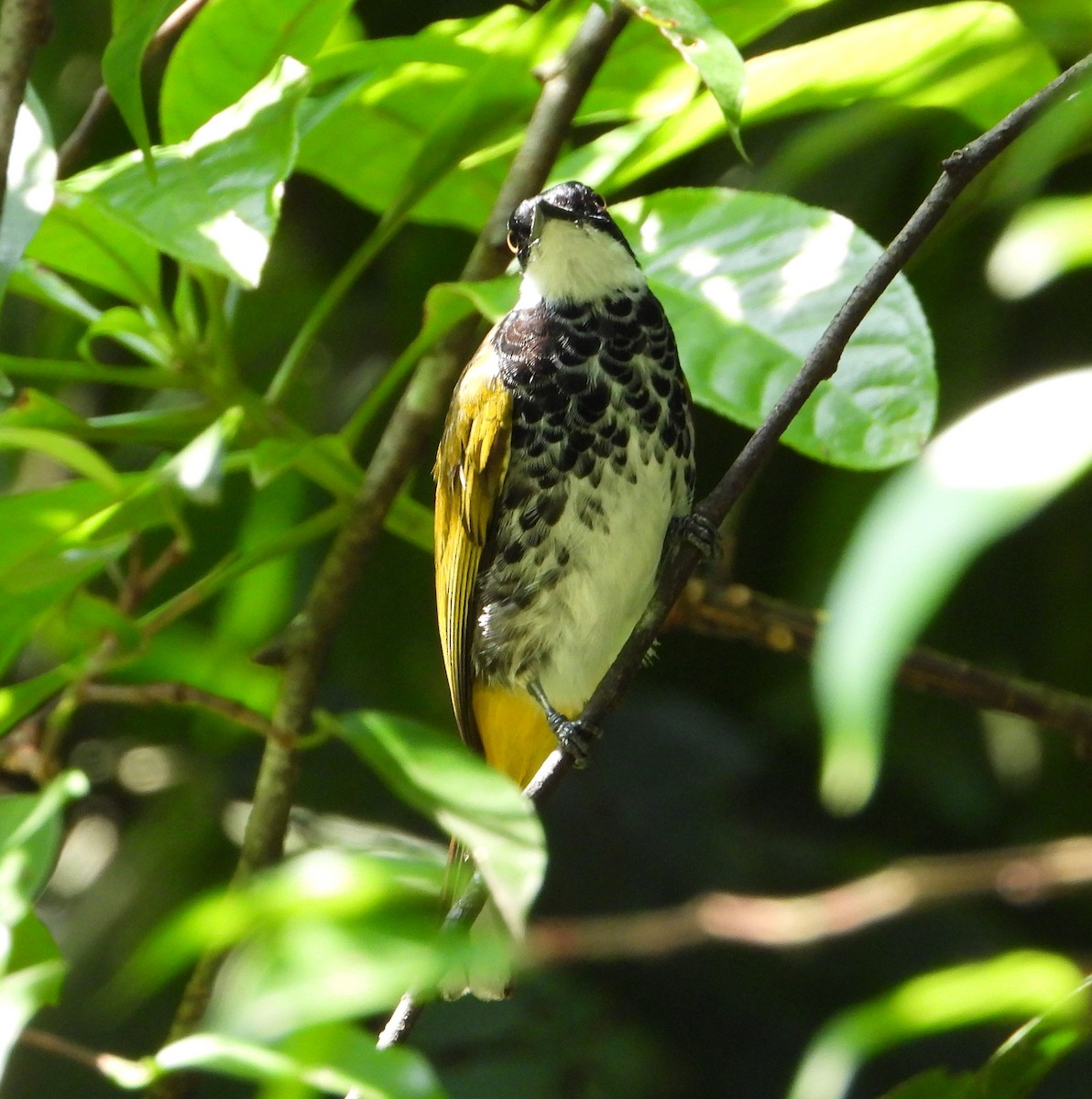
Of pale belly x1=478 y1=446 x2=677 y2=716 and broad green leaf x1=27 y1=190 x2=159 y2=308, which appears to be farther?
pale belly x1=478 y1=446 x2=677 y2=716

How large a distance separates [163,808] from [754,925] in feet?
4.89

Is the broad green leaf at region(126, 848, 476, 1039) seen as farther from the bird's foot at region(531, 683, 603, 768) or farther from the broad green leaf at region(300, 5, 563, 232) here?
Result: the broad green leaf at region(300, 5, 563, 232)

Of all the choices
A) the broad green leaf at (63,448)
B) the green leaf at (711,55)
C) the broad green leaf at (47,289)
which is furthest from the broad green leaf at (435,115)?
the green leaf at (711,55)

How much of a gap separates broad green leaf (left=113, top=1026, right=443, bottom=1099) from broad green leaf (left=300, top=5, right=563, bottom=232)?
111 cm

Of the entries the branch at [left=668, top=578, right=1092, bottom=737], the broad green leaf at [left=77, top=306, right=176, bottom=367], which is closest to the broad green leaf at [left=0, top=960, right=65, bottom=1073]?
the broad green leaf at [left=77, top=306, right=176, bottom=367]

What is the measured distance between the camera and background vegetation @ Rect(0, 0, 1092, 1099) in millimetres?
855

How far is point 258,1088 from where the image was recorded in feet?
7.63

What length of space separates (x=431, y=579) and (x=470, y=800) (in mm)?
Answer: 1665

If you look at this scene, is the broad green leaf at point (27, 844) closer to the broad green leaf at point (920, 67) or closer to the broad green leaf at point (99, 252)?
the broad green leaf at point (99, 252)

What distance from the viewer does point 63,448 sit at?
149 cm

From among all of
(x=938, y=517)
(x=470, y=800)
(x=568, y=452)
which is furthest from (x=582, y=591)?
(x=938, y=517)

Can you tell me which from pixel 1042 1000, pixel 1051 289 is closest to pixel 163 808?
pixel 1051 289

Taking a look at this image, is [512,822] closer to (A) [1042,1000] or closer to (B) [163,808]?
(A) [1042,1000]

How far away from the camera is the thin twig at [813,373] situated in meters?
1.14
